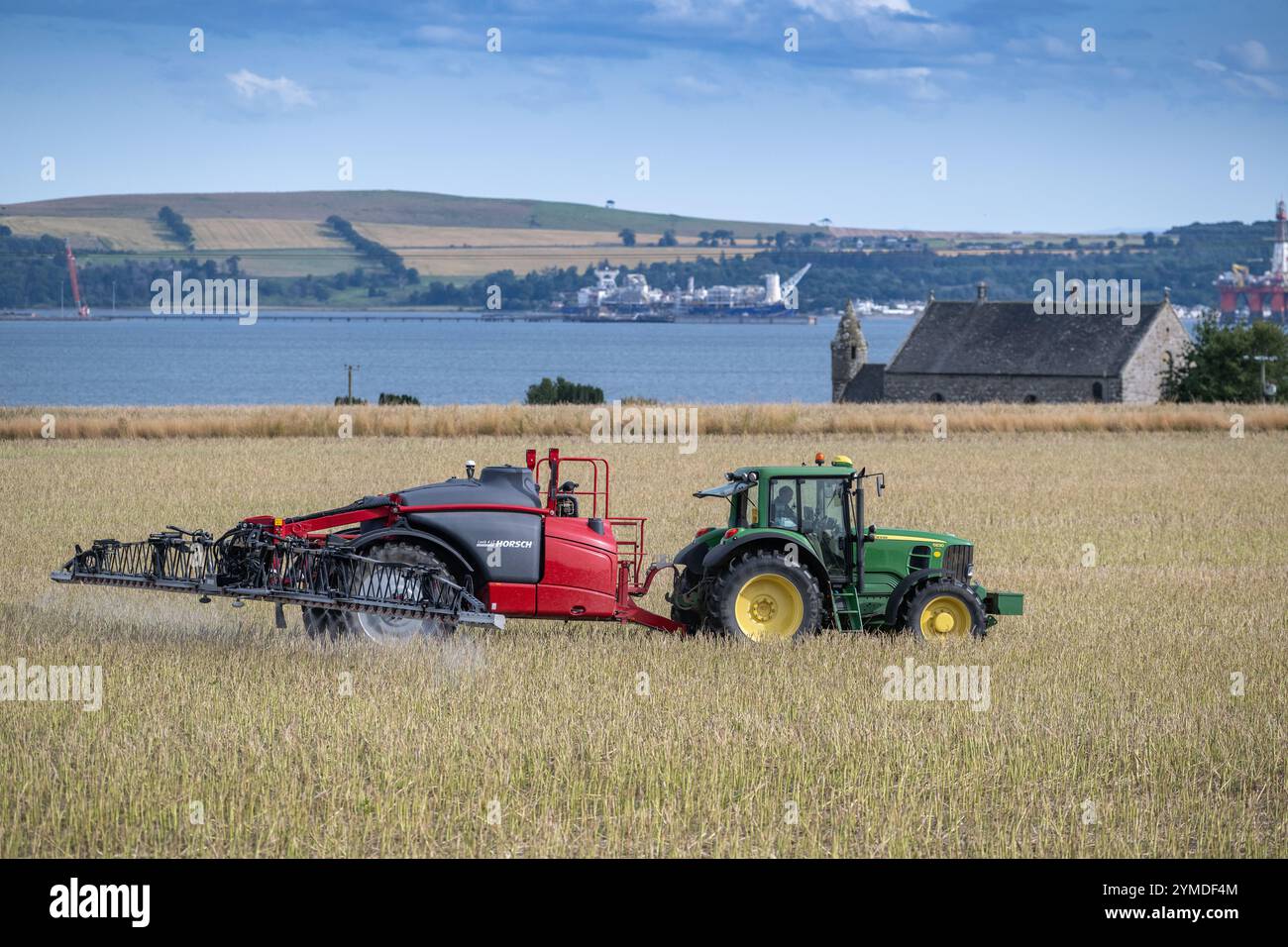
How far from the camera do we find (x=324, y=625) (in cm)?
1359

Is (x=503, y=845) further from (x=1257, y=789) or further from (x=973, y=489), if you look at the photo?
(x=973, y=489)

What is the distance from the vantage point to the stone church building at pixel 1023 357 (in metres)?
76.7

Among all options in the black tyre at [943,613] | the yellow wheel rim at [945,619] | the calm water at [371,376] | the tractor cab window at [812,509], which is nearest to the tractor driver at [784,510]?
the tractor cab window at [812,509]

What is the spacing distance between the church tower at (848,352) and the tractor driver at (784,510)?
7200 centimetres

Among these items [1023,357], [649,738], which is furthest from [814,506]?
[1023,357]

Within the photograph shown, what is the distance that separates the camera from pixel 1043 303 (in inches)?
3076

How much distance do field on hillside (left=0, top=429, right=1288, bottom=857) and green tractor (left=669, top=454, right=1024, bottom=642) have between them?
316 millimetres

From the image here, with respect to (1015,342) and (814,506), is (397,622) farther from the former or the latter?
(1015,342)

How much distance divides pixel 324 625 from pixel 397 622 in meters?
0.68

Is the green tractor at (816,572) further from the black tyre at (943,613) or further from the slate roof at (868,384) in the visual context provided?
the slate roof at (868,384)

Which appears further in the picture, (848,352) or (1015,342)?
(848,352)

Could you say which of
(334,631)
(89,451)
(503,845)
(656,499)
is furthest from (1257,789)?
(89,451)
